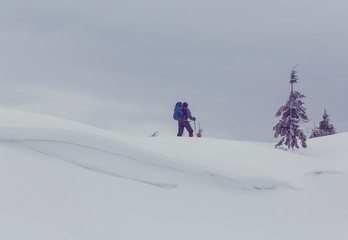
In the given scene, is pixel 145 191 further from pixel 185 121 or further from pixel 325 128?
pixel 325 128

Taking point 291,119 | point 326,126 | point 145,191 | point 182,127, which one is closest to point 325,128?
point 326,126

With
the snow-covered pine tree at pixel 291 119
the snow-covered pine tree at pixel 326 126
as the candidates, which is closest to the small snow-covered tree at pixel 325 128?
the snow-covered pine tree at pixel 326 126

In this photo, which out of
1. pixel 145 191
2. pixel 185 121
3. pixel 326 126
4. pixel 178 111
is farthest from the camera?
pixel 326 126

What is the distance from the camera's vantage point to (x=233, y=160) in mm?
17359

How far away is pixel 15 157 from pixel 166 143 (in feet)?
24.6

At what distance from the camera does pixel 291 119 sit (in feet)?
78.3

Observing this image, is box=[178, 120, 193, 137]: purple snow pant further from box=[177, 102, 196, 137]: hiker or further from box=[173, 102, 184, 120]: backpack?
box=[173, 102, 184, 120]: backpack

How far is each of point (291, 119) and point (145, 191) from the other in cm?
1266

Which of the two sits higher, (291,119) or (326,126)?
(326,126)

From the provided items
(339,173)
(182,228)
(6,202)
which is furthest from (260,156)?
(6,202)

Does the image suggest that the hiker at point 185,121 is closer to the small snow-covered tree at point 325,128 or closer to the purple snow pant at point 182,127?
the purple snow pant at point 182,127

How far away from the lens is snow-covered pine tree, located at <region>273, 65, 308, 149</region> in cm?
2333

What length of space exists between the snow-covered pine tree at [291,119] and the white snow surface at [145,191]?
5.03 metres

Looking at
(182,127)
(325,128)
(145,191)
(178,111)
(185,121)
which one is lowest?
(145,191)
